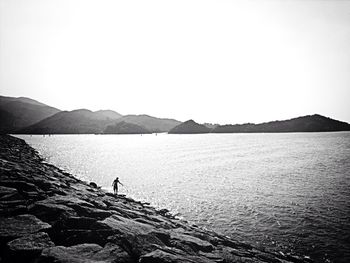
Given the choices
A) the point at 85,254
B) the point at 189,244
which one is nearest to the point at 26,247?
the point at 85,254

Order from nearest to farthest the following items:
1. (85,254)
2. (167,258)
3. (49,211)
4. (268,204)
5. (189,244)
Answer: (85,254) → (167,258) → (49,211) → (189,244) → (268,204)

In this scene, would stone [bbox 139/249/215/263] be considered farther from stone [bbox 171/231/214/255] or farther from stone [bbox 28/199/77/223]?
stone [bbox 28/199/77/223]

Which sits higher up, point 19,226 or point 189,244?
point 19,226

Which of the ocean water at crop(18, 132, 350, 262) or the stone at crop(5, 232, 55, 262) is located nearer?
the stone at crop(5, 232, 55, 262)

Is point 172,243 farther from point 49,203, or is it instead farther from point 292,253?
point 292,253

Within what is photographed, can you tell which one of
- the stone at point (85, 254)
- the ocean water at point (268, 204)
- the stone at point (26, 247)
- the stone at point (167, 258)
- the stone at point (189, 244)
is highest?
the stone at point (26, 247)

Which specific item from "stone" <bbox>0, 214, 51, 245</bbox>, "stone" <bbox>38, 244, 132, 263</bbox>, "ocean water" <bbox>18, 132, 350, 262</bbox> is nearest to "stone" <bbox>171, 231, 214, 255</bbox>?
"stone" <bbox>38, 244, 132, 263</bbox>

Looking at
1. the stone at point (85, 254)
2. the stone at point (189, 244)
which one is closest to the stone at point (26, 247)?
the stone at point (85, 254)

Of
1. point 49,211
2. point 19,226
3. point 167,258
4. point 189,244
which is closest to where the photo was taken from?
point 167,258

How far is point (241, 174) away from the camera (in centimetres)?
4934

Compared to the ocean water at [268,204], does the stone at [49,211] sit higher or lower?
higher

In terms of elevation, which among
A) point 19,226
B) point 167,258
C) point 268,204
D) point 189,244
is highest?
point 19,226

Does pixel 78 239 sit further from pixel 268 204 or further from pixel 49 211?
pixel 268 204

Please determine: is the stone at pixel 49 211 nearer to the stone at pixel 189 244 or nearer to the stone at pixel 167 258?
the stone at pixel 167 258
